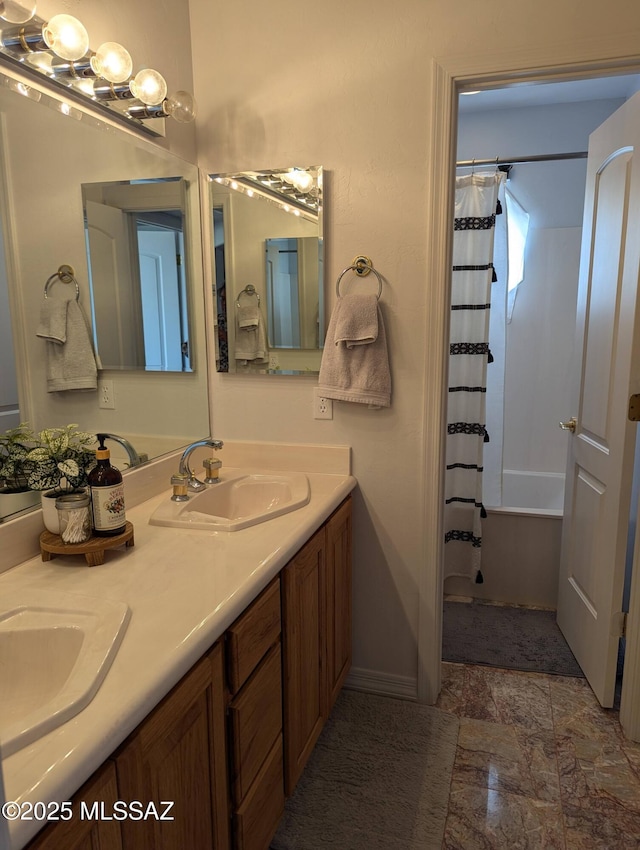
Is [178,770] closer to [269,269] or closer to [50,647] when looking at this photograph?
[50,647]

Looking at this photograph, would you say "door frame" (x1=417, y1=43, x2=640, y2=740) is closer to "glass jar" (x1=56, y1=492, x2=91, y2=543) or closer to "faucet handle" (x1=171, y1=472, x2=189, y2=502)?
"faucet handle" (x1=171, y1=472, x2=189, y2=502)

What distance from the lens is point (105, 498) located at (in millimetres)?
1332

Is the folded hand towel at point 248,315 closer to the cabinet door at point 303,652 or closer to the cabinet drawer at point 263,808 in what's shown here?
the cabinet door at point 303,652

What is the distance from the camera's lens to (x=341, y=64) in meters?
1.89

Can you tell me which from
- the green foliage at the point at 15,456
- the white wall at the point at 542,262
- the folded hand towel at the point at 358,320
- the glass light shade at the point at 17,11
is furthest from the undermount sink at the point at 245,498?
the white wall at the point at 542,262

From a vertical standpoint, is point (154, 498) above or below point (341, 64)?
below

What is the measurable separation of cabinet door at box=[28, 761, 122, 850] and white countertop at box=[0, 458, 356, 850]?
0.12 feet

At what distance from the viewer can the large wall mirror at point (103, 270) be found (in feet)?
4.33

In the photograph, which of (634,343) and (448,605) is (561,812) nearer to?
(448,605)

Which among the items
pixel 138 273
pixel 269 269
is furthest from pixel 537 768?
pixel 138 273

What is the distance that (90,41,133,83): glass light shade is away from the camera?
151 cm

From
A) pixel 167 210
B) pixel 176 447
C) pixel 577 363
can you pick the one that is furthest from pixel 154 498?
pixel 577 363

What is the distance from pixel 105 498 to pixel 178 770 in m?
0.60

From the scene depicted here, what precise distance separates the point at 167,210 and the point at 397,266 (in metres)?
0.79
